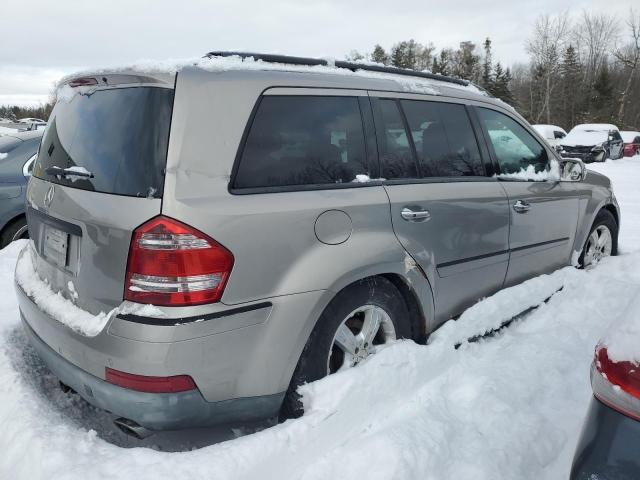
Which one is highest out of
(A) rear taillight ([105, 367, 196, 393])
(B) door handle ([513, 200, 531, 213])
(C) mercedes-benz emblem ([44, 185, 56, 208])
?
(B) door handle ([513, 200, 531, 213])

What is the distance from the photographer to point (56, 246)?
7.79 feet

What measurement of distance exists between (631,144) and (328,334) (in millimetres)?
27884

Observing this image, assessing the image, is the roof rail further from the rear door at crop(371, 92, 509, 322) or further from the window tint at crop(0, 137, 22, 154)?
the window tint at crop(0, 137, 22, 154)

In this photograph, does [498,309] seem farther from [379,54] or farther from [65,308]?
[379,54]

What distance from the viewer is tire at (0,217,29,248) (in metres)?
5.19

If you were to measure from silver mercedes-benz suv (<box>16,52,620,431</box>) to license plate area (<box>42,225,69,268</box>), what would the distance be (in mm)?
13

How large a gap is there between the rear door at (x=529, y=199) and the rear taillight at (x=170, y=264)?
2.34m

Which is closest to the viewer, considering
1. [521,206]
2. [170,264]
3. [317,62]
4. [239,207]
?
[170,264]

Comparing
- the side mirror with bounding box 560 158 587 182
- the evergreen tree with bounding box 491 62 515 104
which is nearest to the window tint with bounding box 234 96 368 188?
the side mirror with bounding box 560 158 587 182

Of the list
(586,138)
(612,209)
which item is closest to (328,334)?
(612,209)

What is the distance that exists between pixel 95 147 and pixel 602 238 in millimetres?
4600

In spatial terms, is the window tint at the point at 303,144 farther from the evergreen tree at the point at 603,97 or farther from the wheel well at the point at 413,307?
the evergreen tree at the point at 603,97

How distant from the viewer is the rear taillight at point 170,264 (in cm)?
196

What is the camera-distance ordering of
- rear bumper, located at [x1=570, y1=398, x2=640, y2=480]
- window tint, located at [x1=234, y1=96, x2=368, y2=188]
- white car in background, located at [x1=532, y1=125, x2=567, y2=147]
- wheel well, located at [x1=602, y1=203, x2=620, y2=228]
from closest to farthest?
rear bumper, located at [x1=570, y1=398, x2=640, y2=480], window tint, located at [x1=234, y1=96, x2=368, y2=188], wheel well, located at [x1=602, y1=203, x2=620, y2=228], white car in background, located at [x1=532, y1=125, x2=567, y2=147]
